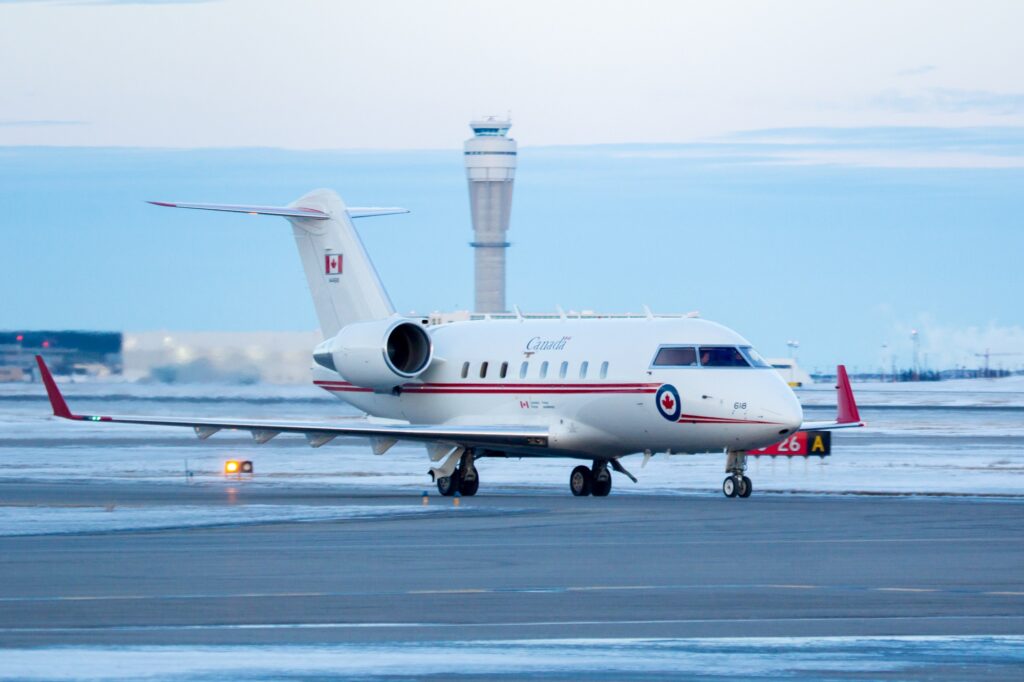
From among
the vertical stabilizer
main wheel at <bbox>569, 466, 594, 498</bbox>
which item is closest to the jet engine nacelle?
the vertical stabilizer

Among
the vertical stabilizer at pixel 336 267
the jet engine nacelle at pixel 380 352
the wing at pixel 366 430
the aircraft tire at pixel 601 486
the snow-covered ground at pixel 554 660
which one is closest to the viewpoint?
the snow-covered ground at pixel 554 660

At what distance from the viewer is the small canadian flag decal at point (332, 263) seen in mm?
37500

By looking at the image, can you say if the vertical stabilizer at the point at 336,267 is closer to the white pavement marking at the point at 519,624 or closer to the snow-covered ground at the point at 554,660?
the white pavement marking at the point at 519,624

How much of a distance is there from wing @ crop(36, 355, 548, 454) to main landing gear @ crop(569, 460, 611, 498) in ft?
2.63

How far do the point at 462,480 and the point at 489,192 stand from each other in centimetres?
12869

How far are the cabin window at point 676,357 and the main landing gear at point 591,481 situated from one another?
2.58 m

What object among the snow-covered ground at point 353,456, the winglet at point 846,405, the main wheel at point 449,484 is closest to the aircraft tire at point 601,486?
the snow-covered ground at point 353,456

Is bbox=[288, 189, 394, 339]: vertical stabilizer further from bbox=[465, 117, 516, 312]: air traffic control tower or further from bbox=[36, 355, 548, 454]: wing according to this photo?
bbox=[465, 117, 516, 312]: air traffic control tower

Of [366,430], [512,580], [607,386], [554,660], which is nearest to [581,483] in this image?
[607,386]

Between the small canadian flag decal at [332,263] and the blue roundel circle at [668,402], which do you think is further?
the small canadian flag decal at [332,263]

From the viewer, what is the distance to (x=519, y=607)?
13.8 meters

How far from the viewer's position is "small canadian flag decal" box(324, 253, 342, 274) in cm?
3750

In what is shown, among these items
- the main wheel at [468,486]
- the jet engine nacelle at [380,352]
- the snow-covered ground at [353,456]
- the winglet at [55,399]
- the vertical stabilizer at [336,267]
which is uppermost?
the vertical stabilizer at [336,267]

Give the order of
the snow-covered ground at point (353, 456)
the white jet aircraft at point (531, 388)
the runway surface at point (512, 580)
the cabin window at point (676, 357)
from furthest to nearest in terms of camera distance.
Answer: the snow-covered ground at point (353, 456) < the cabin window at point (676, 357) < the white jet aircraft at point (531, 388) < the runway surface at point (512, 580)
